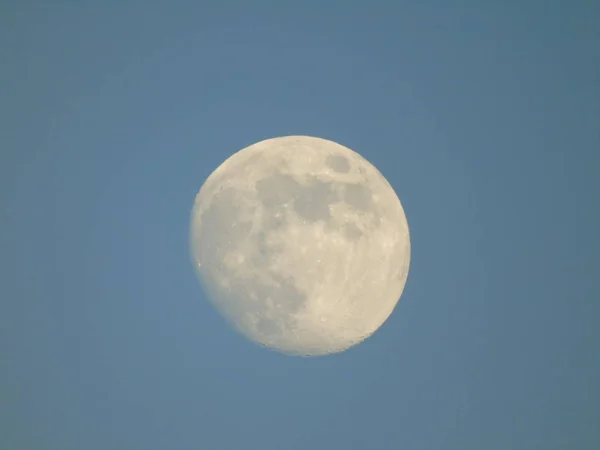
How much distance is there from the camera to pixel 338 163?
2916 millimetres

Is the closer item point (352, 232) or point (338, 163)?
point (352, 232)

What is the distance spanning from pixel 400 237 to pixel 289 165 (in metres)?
0.71

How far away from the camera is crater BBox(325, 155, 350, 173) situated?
2879 millimetres

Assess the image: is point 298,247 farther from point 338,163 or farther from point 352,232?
point 338,163

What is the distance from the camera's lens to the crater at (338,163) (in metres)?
2.88

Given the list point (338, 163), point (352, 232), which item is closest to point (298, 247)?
point (352, 232)

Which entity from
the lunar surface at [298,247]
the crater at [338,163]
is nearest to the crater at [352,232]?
the lunar surface at [298,247]

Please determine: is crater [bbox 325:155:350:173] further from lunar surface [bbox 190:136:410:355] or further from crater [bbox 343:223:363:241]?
crater [bbox 343:223:363:241]

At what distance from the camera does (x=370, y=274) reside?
281cm

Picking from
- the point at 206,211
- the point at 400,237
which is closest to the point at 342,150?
the point at 400,237

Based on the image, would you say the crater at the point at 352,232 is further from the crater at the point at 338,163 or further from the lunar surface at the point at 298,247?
the crater at the point at 338,163

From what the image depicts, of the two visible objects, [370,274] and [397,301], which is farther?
[397,301]

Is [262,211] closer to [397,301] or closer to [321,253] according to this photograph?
[321,253]

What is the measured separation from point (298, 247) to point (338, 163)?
0.53 m
